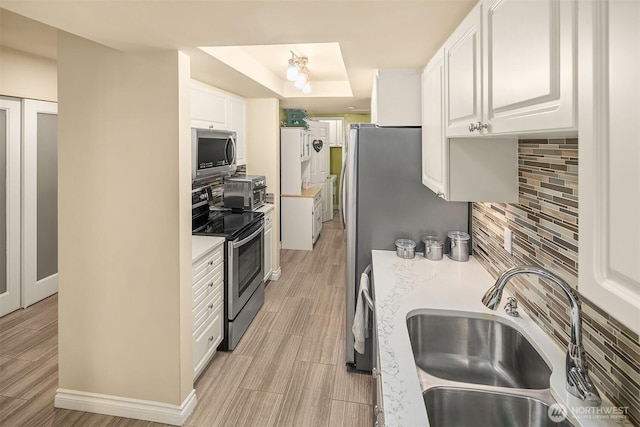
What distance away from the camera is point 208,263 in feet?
8.86

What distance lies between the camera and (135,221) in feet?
7.28

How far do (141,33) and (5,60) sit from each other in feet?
8.30

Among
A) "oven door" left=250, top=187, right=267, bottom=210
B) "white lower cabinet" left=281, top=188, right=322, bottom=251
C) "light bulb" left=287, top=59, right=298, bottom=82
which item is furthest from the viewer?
"white lower cabinet" left=281, top=188, right=322, bottom=251

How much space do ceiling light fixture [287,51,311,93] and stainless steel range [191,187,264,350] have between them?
4.07 feet

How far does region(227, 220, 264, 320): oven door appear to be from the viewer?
3006 millimetres

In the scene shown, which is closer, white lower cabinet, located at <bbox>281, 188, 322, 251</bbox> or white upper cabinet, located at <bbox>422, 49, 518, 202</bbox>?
white upper cabinet, located at <bbox>422, 49, 518, 202</bbox>

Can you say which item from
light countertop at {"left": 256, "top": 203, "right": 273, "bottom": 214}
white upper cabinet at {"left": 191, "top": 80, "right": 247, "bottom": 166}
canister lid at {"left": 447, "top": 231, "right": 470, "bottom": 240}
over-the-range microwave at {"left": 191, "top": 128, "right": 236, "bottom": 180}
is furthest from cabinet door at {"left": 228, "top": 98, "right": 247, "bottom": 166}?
canister lid at {"left": 447, "top": 231, "right": 470, "bottom": 240}

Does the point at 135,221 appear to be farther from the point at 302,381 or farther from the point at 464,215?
the point at 464,215

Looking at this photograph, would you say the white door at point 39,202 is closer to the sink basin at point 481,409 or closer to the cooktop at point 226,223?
the cooktop at point 226,223

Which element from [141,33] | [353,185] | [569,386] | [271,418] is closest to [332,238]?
[353,185]

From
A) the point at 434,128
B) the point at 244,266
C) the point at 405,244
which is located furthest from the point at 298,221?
the point at 434,128

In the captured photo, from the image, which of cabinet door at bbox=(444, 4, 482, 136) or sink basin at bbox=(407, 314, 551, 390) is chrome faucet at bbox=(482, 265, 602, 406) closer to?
sink basin at bbox=(407, 314, 551, 390)

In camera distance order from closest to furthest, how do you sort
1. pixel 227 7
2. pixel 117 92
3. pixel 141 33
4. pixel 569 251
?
pixel 569 251 → pixel 227 7 → pixel 141 33 → pixel 117 92

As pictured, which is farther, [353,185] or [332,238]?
[332,238]
